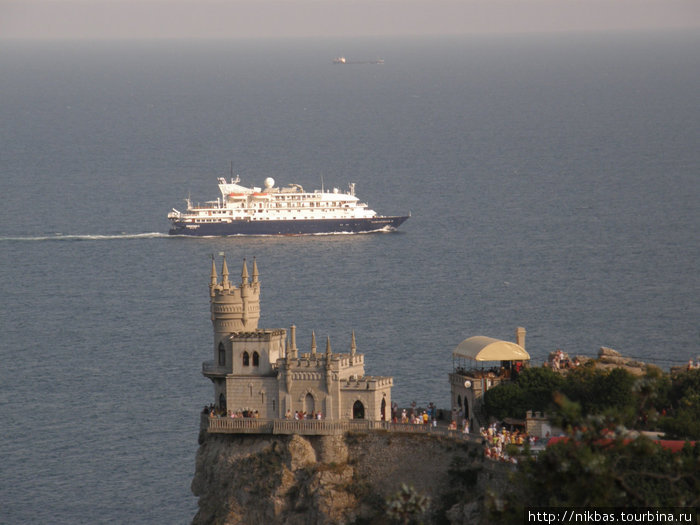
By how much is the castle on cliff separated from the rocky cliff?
5.00 ft

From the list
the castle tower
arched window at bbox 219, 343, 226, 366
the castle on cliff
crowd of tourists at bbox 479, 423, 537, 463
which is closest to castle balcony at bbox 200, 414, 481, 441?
the castle on cliff

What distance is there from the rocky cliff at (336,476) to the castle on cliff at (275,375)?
1.53 m

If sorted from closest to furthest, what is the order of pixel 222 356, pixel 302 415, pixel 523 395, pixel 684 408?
pixel 684 408 → pixel 523 395 → pixel 302 415 → pixel 222 356

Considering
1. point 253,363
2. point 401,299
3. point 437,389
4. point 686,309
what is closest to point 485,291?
point 401,299

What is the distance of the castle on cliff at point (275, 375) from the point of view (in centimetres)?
8462

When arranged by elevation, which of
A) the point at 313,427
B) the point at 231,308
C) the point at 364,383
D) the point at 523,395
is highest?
the point at 231,308

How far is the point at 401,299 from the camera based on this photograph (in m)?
154

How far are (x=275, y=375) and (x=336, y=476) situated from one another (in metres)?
6.11

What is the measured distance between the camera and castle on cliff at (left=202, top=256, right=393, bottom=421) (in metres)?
84.6

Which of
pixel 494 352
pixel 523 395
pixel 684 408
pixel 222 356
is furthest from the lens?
pixel 222 356

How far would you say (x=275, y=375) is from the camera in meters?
86.2

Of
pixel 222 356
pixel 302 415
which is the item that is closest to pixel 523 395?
pixel 302 415

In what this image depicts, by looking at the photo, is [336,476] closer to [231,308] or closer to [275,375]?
[275,375]

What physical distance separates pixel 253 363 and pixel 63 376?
4421 centimetres
